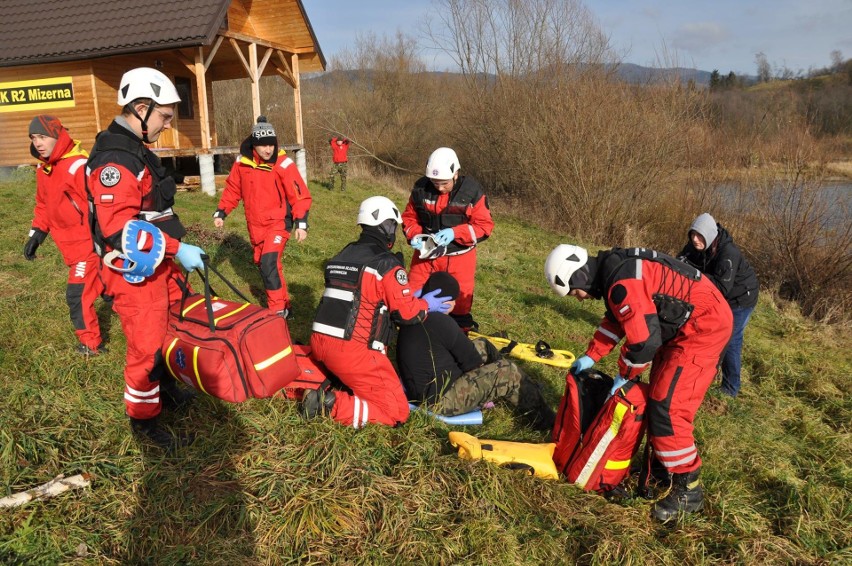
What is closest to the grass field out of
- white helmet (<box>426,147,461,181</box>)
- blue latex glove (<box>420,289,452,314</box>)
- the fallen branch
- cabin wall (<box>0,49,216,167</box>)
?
the fallen branch

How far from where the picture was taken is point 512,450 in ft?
11.1

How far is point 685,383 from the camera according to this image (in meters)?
3.14

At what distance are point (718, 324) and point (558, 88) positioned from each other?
13624 millimetres

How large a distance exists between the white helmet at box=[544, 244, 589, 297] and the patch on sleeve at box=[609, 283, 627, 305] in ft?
0.83

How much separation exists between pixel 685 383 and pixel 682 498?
2.33 feet

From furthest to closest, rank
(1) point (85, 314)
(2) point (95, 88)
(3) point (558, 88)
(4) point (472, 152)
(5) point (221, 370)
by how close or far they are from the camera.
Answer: (4) point (472, 152), (3) point (558, 88), (2) point (95, 88), (1) point (85, 314), (5) point (221, 370)

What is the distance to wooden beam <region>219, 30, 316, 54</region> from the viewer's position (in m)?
12.9

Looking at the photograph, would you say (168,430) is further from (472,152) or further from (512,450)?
(472,152)

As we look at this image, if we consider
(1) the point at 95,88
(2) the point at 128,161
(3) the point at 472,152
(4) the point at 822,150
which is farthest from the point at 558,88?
(2) the point at 128,161

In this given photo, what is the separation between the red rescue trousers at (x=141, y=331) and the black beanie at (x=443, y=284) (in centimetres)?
231

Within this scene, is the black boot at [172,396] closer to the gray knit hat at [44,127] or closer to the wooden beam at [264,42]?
the gray knit hat at [44,127]

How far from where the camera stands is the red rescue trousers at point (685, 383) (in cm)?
314

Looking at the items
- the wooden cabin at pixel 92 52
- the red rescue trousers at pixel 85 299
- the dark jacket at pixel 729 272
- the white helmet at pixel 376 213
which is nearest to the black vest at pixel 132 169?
the white helmet at pixel 376 213

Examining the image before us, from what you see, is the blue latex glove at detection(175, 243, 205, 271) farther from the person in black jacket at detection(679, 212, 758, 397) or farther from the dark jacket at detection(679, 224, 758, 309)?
the dark jacket at detection(679, 224, 758, 309)
